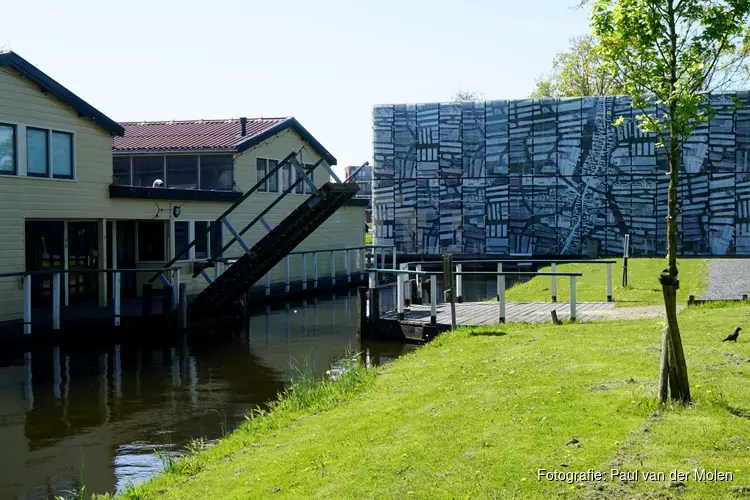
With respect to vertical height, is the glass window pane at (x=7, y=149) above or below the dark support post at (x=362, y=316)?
above

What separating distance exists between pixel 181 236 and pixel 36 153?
257 inches

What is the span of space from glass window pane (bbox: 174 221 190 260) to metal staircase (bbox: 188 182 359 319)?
15.6 ft

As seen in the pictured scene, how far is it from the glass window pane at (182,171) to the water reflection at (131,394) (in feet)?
31.6

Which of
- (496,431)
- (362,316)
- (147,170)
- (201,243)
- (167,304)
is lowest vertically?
(496,431)

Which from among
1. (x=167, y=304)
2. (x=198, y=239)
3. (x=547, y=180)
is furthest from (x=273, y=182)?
(x=547, y=180)

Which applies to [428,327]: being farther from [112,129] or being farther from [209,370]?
[112,129]

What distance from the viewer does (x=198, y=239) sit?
29391 mm

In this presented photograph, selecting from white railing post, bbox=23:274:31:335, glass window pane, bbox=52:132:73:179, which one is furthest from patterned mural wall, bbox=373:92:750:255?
white railing post, bbox=23:274:31:335

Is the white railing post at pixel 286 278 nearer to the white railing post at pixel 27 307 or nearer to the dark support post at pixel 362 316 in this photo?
the dark support post at pixel 362 316

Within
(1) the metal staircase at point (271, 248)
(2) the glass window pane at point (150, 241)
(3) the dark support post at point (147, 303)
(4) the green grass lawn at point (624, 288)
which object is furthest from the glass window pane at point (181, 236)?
(4) the green grass lawn at point (624, 288)

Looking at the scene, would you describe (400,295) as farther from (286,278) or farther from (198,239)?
(286,278)

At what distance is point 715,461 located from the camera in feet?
23.6

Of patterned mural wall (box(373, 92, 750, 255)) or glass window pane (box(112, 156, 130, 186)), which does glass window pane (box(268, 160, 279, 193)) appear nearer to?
glass window pane (box(112, 156, 130, 186))

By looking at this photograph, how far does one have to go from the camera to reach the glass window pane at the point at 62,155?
24219 mm
